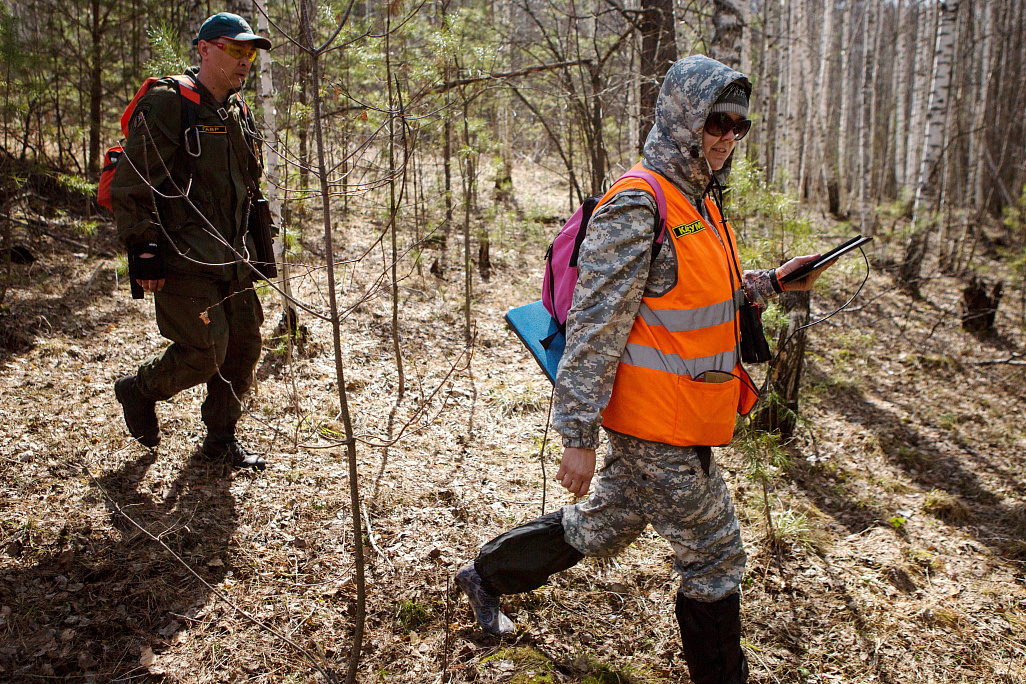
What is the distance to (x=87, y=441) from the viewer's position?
353 cm

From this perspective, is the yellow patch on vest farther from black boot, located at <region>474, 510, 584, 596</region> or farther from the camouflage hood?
black boot, located at <region>474, 510, 584, 596</region>

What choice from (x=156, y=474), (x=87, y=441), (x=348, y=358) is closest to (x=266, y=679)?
(x=156, y=474)

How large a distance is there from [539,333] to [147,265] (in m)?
1.82

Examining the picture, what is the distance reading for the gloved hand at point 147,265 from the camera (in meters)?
2.77

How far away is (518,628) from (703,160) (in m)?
2.03

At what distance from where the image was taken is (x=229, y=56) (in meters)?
2.82

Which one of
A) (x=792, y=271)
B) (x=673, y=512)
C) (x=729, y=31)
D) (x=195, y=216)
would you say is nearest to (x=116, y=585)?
(x=195, y=216)

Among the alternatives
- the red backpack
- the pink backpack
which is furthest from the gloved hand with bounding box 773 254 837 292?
the red backpack

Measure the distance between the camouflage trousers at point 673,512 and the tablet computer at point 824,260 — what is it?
0.80 metres

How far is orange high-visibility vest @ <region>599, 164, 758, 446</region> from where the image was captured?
78.1 inches

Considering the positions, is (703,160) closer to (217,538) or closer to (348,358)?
(217,538)

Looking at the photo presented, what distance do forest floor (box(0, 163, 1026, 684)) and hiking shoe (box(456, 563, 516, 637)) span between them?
100 millimetres

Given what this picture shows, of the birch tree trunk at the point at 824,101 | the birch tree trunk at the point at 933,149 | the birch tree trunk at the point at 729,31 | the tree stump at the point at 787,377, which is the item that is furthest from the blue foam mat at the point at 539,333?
the birch tree trunk at the point at 824,101

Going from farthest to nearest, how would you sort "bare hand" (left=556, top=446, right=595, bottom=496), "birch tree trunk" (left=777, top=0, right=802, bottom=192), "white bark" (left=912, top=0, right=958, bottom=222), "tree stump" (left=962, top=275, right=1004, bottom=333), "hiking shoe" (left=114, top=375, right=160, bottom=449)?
"birch tree trunk" (left=777, top=0, right=802, bottom=192), "white bark" (left=912, top=0, right=958, bottom=222), "tree stump" (left=962, top=275, right=1004, bottom=333), "hiking shoe" (left=114, top=375, right=160, bottom=449), "bare hand" (left=556, top=446, right=595, bottom=496)
